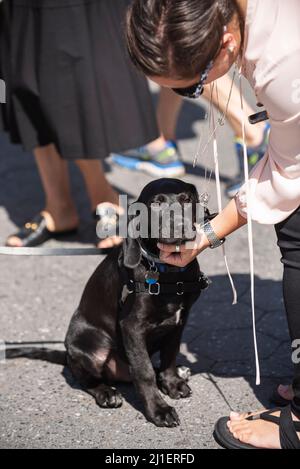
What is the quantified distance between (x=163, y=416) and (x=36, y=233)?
1831 millimetres

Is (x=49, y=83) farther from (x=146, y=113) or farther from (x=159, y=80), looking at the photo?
(x=159, y=80)

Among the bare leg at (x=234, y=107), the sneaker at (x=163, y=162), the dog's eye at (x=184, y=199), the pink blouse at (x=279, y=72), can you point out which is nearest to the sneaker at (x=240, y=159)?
the bare leg at (x=234, y=107)

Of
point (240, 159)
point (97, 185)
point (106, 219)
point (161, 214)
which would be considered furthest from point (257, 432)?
point (240, 159)

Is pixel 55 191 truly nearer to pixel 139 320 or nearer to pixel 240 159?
pixel 240 159

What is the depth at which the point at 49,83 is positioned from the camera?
12.9ft

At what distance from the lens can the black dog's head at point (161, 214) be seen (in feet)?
8.89

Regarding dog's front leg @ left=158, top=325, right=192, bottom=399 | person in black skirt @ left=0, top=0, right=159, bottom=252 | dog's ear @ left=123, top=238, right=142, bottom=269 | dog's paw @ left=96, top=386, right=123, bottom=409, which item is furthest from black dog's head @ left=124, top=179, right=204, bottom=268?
person in black skirt @ left=0, top=0, right=159, bottom=252

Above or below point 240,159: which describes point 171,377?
below

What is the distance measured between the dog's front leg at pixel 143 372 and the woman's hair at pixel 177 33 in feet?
3.33

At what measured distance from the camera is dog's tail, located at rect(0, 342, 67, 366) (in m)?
3.26

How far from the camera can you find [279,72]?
218 centimetres

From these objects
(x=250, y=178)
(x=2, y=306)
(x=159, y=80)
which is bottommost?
(x=2, y=306)
